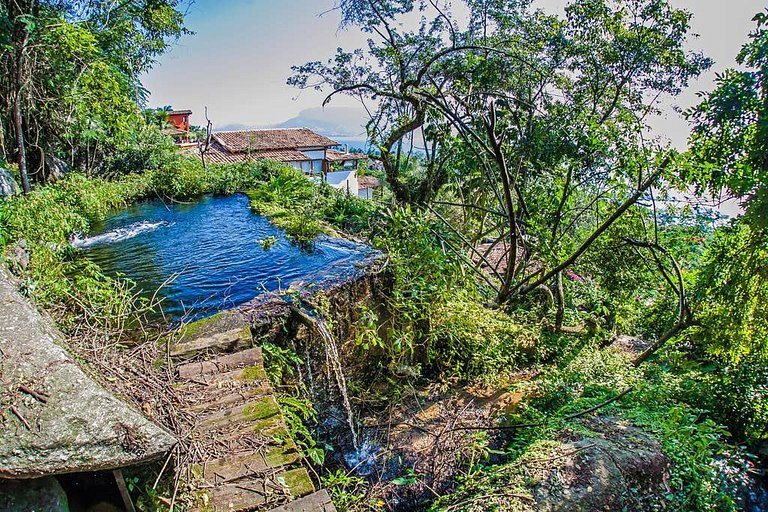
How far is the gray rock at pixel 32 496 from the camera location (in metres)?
1.87

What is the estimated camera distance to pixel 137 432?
76.7 inches

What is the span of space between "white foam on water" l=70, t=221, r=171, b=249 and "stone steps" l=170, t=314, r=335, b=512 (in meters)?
5.78

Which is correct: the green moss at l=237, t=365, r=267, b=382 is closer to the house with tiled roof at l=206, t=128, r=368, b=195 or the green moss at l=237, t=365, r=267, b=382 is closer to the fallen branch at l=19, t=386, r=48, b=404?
the fallen branch at l=19, t=386, r=48, b=404

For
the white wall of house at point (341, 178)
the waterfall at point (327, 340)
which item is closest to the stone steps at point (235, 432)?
the waterfall at point (327, 340)

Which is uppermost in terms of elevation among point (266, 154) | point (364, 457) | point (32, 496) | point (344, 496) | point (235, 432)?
point (266, 154)

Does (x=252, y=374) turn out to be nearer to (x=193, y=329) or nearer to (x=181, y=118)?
(x=193, y=329)

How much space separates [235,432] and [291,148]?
26.9 m

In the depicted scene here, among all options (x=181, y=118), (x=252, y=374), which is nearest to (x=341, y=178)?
(x=181, y=118)

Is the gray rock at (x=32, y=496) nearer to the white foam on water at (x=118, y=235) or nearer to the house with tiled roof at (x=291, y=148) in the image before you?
the white foam on water at (x=118, y=235)

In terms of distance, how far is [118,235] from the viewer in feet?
27.9

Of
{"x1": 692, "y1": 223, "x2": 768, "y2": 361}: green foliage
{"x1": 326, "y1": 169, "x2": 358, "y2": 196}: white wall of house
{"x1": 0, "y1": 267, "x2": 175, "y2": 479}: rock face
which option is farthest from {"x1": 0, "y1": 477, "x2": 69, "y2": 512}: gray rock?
{"x1": 326, "y1": 169, "x2": 358, "y2": 196}: white wall of house

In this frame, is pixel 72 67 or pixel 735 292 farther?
pixel 72 67

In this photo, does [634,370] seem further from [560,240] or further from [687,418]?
[560,240]

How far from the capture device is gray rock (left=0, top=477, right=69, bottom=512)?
6.14 ft
